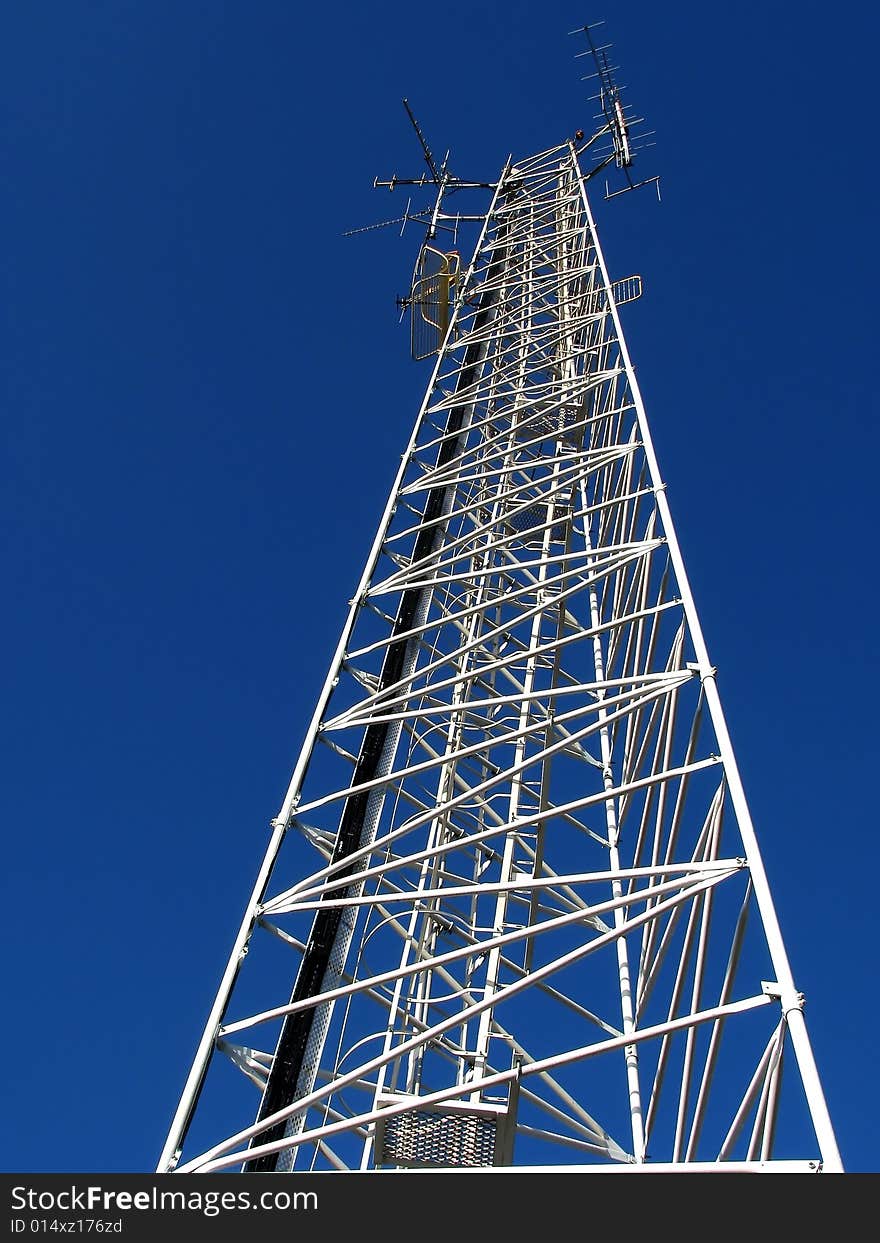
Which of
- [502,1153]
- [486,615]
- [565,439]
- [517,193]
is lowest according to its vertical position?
[502,1153]

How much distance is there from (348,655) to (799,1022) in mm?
6996

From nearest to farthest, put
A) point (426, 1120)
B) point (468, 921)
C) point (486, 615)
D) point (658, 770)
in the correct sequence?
point (426, 1120) → point (658, 770) → point (468, 921) → point (486, 615)

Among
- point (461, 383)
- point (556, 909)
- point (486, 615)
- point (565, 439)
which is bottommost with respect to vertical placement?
point (556, 909)

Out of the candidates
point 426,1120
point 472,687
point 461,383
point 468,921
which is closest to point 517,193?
point 461,383

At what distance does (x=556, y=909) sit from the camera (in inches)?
435

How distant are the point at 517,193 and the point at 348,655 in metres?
17.1

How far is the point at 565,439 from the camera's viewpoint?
1733cm

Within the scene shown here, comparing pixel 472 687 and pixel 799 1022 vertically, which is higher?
pixel 472 687
